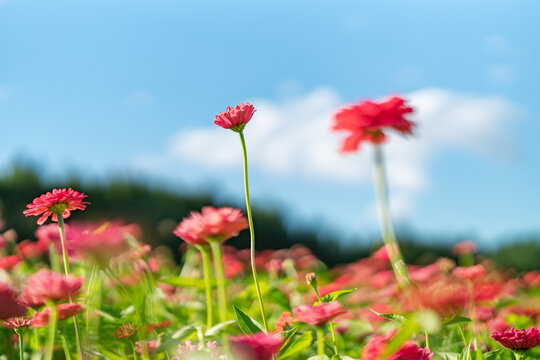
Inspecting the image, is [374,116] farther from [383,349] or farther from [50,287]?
[50,287]

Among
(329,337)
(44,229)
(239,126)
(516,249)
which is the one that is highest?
(239,126)

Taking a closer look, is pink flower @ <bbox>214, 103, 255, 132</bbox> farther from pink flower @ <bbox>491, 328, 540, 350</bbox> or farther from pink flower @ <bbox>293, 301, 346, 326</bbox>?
pink flower @ <bbox>491, 328, 540, 350</bbox>

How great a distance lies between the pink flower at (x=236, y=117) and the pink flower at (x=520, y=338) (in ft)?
2.62

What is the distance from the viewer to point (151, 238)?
21.7 feet

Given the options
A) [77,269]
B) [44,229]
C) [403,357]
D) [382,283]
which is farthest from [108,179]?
[403,357]

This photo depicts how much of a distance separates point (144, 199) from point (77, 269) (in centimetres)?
446

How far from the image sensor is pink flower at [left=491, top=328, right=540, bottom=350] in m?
1.27

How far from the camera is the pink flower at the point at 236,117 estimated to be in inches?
47.7

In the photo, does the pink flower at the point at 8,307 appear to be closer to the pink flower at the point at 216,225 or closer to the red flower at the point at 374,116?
the pink flower at the point at 216,225

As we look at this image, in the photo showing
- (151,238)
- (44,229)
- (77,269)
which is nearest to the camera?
(44,229)

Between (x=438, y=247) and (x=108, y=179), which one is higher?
(x=108, y=179)

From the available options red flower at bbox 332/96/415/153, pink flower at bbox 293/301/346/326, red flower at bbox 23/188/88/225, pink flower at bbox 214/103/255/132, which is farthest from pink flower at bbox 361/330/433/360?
red flower at bbox 23/188/88/225

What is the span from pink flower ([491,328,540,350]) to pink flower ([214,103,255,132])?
31.4 inches

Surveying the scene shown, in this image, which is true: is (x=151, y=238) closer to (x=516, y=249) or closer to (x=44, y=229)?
(x=44, y=229)
